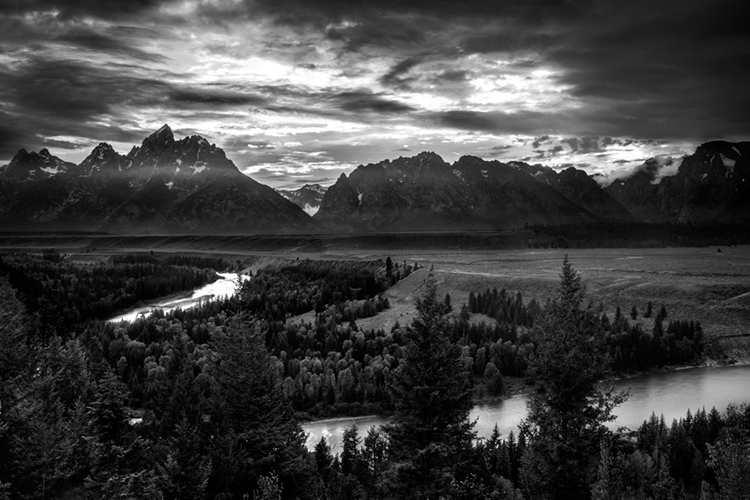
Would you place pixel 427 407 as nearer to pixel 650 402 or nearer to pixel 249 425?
pixel 249 425


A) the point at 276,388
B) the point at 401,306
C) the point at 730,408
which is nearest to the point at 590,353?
the point at 276,388

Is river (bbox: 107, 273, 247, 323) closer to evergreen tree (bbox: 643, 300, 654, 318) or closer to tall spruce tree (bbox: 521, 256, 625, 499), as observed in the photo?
evergreen tree (bbox: 643, 300, 654, 318)

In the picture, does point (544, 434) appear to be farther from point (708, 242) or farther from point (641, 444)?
point (708, 242)

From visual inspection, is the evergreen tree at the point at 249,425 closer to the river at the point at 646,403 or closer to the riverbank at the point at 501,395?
the river at the point at 646,403

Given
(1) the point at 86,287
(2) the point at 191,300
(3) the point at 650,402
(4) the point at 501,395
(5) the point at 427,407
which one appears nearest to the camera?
(5) the point at 427,407

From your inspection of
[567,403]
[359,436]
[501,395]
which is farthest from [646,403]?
[567,403]

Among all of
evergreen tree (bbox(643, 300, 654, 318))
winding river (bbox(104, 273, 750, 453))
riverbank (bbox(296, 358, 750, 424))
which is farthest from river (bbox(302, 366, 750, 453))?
evergreen tree (bbox(643, 300, 654, 318))

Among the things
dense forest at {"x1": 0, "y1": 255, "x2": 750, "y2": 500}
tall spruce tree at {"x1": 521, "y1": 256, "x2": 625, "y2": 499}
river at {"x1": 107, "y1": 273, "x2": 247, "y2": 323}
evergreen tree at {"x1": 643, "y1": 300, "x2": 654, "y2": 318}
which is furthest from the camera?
river at {"x1": 107, "y1": 273, "x2": 247, "y2": 323}

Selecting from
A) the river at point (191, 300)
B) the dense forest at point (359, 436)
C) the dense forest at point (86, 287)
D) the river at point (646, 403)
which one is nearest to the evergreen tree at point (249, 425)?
the dense forest at point (359, 436)
